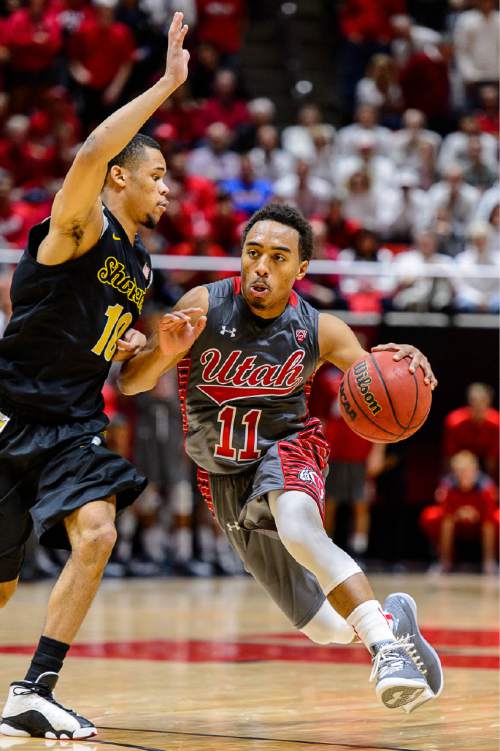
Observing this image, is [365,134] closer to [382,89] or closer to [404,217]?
[382,89]

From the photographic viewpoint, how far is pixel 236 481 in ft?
15.9

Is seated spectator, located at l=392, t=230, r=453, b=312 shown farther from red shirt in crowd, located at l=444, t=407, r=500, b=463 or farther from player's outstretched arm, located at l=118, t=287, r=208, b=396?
player's outstretched arm, located at l=118, t=287, r=208, b=396

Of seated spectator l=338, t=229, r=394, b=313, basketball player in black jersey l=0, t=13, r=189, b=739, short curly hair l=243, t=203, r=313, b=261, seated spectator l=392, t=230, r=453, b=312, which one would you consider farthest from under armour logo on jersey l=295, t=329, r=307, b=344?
seated spectator l=392, t=230, r=453, b=312

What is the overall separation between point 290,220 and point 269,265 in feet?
0.71

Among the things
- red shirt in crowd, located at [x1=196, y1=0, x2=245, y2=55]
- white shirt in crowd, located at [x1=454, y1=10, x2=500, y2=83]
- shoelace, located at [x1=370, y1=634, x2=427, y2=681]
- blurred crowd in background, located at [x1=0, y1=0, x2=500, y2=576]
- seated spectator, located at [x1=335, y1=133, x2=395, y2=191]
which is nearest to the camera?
shoelace, located at [x1=370, y1=634, x2=427, y2=681]

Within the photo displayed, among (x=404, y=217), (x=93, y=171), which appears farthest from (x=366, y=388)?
(x=404, y=217)

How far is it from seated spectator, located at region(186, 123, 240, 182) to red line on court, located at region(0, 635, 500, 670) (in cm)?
716

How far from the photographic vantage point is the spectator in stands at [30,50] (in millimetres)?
13297

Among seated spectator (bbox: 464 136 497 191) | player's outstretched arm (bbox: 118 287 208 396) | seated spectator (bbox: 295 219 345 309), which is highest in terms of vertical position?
seated spectator (bbox: 464 136 497 191)

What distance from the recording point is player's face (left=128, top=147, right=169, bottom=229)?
15.0 ft

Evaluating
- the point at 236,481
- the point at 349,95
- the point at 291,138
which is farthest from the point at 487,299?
the point at 236,481

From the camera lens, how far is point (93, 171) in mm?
4078

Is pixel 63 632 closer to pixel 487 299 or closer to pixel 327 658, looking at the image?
pixel 327 658

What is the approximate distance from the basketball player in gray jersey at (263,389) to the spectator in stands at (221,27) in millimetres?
10449
